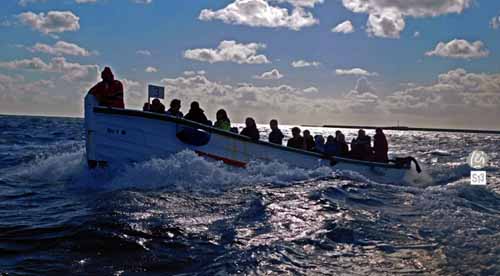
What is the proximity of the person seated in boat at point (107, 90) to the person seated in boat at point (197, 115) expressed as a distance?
1.86 m

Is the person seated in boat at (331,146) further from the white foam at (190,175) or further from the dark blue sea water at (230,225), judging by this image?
the white foam at (190,175)

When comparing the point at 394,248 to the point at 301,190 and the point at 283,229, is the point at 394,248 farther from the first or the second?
the point at 301,190

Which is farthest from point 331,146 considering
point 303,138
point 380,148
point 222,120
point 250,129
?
point 222,120

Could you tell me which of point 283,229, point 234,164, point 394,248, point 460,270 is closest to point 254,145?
point 234,164

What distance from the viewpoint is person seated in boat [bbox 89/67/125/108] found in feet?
33.9

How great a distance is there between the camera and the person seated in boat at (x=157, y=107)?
38.0ft

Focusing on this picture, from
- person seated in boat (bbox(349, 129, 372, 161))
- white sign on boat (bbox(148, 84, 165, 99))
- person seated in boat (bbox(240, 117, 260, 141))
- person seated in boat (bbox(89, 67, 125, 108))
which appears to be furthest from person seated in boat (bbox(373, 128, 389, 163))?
person seated in boat (bbox(89, 67, 125, 108))

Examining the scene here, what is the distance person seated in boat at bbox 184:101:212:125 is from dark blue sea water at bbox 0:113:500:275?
4.25 feet

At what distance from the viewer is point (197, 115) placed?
1170 centimetres

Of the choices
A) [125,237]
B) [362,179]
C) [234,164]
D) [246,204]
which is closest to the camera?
[125,237]

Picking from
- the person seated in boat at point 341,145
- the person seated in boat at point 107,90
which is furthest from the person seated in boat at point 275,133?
the person seated in boat at point 107,90

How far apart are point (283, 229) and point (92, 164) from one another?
565 centimetres

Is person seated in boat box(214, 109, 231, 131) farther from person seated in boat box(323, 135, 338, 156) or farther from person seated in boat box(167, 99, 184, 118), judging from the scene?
person seated in boat box(323, 135, 338, 156)

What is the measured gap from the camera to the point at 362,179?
13.4m
